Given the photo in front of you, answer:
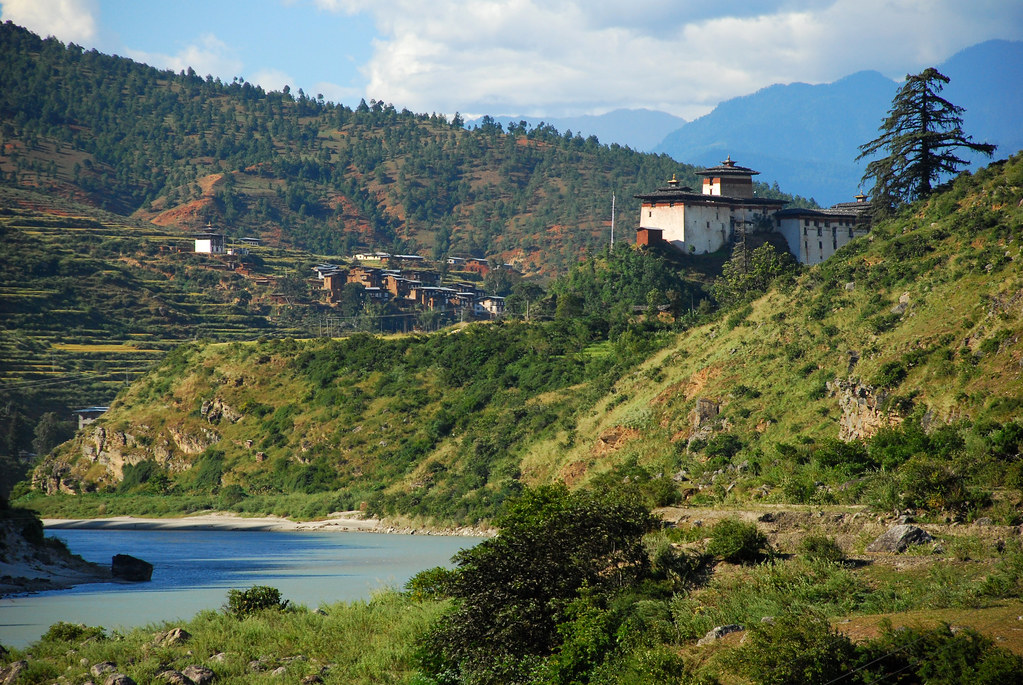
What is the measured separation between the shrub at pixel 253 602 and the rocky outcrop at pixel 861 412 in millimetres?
22845

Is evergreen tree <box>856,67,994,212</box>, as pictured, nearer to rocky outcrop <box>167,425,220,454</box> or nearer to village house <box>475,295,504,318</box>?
rocky outcrop <box>167,425,220,454</box>

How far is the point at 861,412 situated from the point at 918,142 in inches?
979

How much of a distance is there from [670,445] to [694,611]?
35602mm

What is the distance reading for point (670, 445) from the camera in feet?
187

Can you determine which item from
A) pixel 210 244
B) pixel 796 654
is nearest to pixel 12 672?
pixel 796 654

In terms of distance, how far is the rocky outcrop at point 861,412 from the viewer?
42531 millimetres

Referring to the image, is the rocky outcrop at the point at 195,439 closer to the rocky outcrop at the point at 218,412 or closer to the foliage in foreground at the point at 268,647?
the rocky outcrop at the point at 218,412

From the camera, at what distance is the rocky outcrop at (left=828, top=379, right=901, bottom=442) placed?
140 feet

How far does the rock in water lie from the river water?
0.81m

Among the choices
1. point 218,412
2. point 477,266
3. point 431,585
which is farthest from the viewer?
point 477,266

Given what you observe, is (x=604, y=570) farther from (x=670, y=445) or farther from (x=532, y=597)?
(x=670, y=445)

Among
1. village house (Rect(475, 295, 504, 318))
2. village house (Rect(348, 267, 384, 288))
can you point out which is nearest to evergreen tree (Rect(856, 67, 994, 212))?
village house (Rect(475, 295, 504, 318))

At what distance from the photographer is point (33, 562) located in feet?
153

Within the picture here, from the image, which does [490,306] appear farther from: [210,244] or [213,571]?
[213,571]
